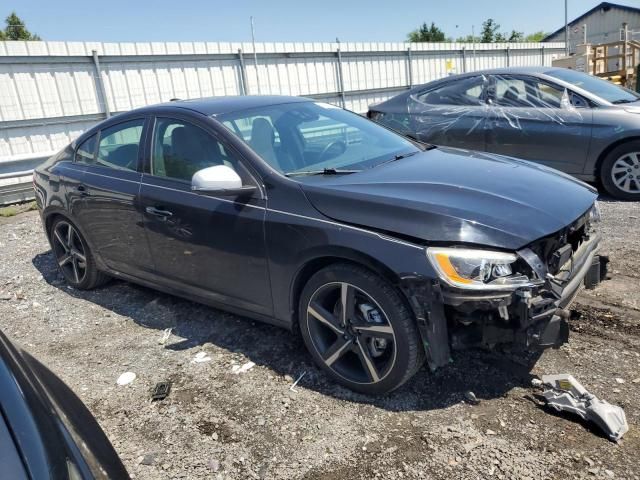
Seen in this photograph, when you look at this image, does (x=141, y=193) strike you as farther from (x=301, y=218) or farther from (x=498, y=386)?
(x=498, y=386)

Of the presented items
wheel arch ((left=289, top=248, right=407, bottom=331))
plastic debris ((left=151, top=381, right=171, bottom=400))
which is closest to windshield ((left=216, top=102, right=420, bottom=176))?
wheel arch ((left=289, top=248, right=407, bottom=331))

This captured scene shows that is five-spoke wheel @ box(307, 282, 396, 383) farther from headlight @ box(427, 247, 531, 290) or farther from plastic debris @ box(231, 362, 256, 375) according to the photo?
plastic debris @ box(231, 362, 256, 375)

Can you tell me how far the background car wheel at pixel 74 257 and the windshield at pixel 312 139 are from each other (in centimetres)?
206

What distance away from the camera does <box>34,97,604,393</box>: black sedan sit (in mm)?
2492

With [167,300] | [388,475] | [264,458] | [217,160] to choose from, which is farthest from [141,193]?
[388,475]

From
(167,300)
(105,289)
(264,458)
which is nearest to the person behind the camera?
(264,458)

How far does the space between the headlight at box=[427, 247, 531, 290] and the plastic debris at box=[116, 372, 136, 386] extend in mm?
2104

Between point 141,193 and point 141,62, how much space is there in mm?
7923

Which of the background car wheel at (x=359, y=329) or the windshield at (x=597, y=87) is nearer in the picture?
the background car wheel at (x=359, y=329)

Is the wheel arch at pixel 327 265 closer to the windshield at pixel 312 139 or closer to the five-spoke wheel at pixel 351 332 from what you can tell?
the five-spoke wheel at pixel 351 332

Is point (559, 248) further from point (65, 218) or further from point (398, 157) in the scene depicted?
point (65, 218)

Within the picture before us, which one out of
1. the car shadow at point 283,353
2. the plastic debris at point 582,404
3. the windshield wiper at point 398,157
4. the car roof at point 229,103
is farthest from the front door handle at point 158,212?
the plastic debris at point 582,404

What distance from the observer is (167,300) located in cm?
448

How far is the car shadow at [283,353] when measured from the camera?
287cm
